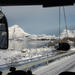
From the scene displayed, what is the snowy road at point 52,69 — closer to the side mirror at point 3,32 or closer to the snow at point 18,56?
the snow at point 18,56

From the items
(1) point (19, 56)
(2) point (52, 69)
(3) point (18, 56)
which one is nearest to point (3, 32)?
(2) point (52, 69)

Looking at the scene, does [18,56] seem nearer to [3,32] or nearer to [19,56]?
[19,56]

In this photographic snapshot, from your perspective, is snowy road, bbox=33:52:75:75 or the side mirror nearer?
the side mirror

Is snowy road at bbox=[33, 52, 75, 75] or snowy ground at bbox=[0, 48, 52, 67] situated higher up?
snowy road at bbox=[33, 52, 75, 75]

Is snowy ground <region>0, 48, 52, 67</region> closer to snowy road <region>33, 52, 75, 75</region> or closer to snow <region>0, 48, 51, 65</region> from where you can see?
snow <region>0, 48, 51, 65</region>

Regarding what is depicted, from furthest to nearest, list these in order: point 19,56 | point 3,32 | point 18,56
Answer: point 18,56, point 19,56, point 3,32

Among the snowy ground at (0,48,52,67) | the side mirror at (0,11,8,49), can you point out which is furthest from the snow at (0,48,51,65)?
the side mirror at (0,11,8,49)

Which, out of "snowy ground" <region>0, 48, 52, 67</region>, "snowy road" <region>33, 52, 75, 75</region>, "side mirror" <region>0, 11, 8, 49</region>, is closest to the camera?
"side mirror" <region>0, 11, 8, 49</region>

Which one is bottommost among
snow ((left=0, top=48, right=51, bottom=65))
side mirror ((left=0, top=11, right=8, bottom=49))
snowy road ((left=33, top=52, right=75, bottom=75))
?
snow ((left=0, top=48, right=51, bottom=65))

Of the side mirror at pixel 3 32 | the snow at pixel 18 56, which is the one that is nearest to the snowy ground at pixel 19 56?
the snow at pixel 18 56
